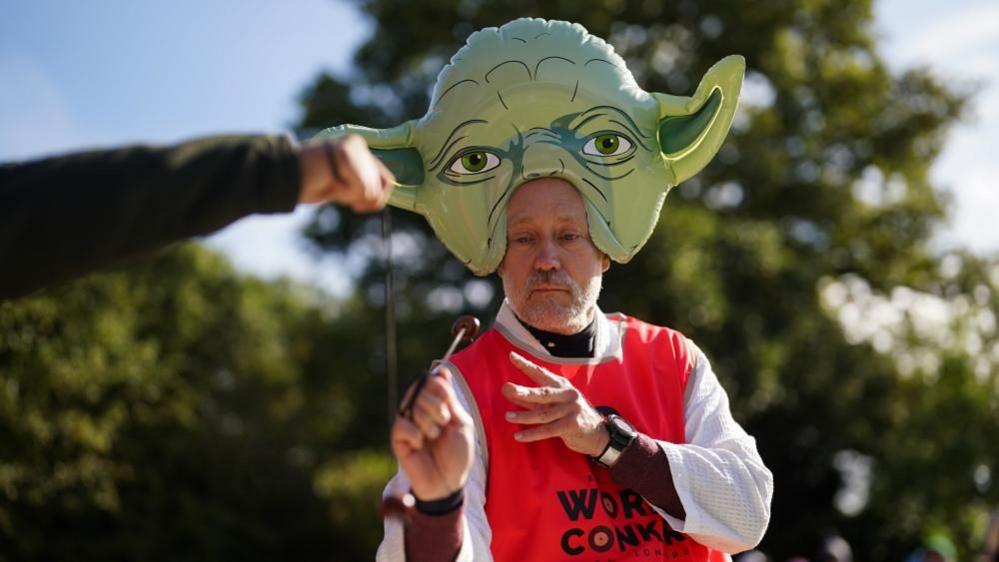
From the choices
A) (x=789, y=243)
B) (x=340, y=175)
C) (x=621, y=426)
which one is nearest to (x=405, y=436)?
(x=340, y=175)

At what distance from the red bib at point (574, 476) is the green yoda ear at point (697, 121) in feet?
2.22

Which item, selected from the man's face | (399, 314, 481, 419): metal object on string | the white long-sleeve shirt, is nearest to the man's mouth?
the man's face

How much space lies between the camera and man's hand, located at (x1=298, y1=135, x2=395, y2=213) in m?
2.27

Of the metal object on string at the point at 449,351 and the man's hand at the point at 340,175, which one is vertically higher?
the man's hand at the point at 340,175

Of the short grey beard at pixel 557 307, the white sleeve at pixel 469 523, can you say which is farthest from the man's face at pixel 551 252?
the white sleeve at pixel 469 523

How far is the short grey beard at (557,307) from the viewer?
3727 millimetres

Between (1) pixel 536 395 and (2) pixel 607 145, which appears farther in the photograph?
(2) pixel 607 145

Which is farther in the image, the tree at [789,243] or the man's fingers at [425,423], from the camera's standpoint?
the tree at [789,243]

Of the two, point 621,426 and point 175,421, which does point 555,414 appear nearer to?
point 621,426

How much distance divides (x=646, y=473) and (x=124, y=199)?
1.84 meters

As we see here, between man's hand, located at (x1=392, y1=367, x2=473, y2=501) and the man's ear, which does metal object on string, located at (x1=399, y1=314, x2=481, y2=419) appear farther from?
the man's ear

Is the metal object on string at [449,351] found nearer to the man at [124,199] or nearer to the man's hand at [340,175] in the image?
the man's hand at [340,175]

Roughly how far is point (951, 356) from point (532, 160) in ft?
48.7

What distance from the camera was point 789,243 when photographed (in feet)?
63.8
